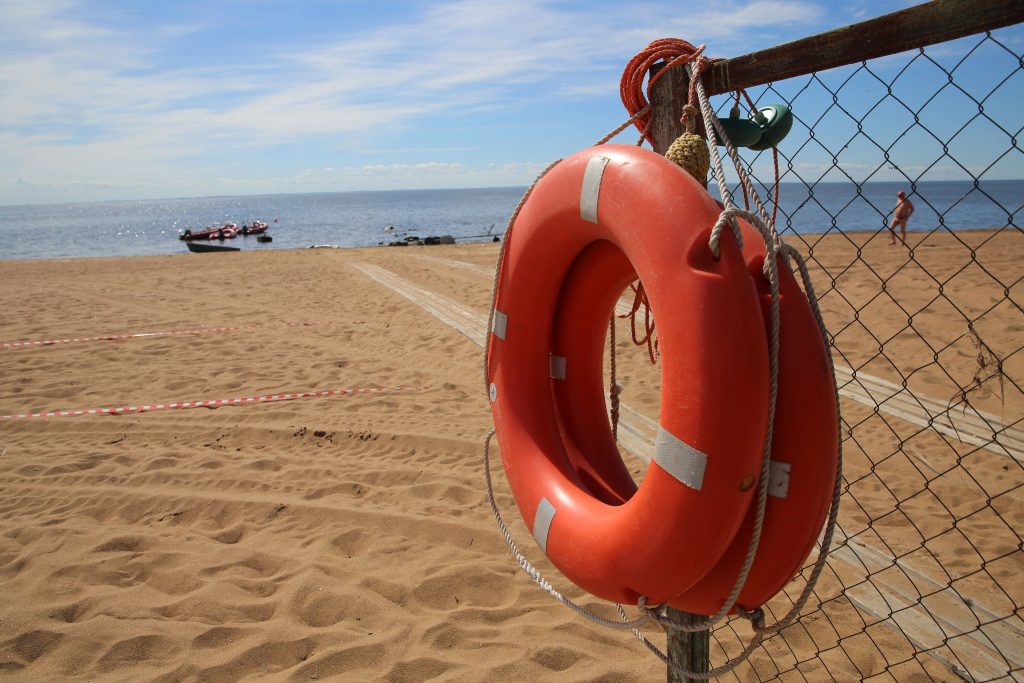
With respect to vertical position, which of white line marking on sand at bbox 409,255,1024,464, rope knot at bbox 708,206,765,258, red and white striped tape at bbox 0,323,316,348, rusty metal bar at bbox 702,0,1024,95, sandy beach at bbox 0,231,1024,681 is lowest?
sandy beach at bbox 0,231,1024,681

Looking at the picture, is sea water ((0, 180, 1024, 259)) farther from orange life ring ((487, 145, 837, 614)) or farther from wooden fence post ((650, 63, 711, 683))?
wooden fence post ((650, 63, 711, 683))

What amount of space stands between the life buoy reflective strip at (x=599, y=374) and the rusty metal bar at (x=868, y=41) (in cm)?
33

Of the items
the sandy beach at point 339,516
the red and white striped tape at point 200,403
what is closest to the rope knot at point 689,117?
the sandy beach at point 339,516

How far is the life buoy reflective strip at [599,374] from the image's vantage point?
1.09m

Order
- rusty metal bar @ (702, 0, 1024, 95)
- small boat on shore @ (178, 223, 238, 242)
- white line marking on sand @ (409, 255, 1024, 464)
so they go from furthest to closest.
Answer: small boat on shore @ (178, 223, 238, 242), white line marking on sand @ (409, 255, 1024, 464), rusty metal bar @ (702, 0, 1024, 95)

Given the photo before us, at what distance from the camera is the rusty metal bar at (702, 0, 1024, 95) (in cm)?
106

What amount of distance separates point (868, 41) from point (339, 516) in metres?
2.62

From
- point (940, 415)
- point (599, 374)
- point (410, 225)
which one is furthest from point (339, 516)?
point (410, 225)

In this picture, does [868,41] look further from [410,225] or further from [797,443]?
[410,225]

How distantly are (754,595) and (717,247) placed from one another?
648 millimetres

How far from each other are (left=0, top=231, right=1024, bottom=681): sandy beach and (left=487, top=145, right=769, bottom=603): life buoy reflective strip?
74cm

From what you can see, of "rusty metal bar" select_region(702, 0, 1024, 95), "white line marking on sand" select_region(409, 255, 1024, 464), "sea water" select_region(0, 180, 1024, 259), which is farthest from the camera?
"sea water" select_region(0, 180, 1024, 259)

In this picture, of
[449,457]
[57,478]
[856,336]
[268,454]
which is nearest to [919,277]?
[856,336]

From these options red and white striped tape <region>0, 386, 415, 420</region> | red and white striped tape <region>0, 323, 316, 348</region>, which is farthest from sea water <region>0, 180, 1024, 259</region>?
red and white striped tape <region>0, 323, 316, 348</region>
